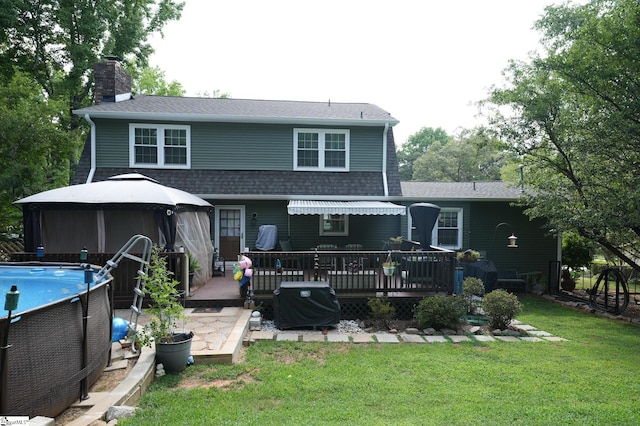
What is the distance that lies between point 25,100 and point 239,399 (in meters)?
15.1

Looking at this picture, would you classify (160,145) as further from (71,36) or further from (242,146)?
(71,36)

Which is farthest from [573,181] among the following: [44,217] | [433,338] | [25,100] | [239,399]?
[25,100]

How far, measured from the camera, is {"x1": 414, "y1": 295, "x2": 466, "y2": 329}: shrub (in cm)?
762

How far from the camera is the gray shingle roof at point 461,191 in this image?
1364cm

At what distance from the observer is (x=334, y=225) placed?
13328mm

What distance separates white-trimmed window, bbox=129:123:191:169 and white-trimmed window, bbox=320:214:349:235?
514 cm

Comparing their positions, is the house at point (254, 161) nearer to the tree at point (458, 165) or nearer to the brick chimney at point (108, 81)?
Result: the brick chimney at point (108, 81)

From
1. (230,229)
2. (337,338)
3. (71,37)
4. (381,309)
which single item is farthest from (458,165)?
(337,338)

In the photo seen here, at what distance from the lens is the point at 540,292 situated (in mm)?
13102

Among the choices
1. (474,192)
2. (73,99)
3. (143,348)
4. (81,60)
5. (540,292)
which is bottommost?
(540,292)

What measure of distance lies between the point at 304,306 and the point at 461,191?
9479 mm

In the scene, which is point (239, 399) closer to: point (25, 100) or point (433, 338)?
point (433, 338)

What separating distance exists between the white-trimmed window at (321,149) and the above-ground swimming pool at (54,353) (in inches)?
361

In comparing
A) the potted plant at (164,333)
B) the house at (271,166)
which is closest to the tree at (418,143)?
the house at (271,166)
